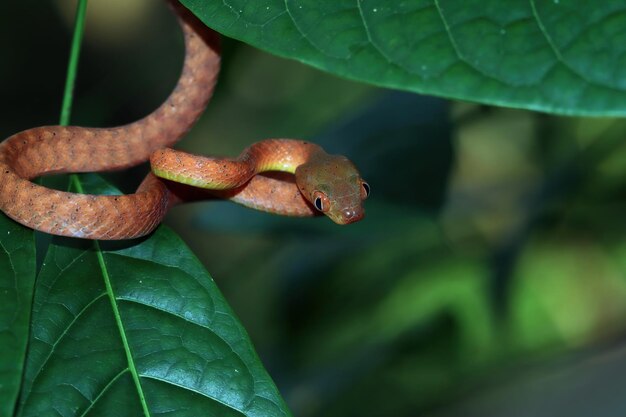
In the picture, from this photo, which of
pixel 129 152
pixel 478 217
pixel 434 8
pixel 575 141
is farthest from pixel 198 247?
pixel 434 8

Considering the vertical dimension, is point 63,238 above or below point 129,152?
below

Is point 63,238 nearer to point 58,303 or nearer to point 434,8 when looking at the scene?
point 58,303

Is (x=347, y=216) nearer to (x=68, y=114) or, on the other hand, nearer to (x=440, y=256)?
(x=68, y=114)

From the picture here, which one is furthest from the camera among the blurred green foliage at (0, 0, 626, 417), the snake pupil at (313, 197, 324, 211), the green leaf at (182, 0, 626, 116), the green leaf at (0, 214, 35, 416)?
the blurred green foliage at (0, 0, 626, 417)

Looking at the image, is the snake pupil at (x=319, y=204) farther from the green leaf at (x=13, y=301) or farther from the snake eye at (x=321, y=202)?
the green leaf at (x=13, y=301)

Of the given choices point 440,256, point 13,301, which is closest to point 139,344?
point 13,301

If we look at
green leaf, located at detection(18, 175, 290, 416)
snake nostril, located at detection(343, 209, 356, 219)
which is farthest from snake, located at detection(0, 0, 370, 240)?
green leaf, located at detection(18, 175, 290, 416)

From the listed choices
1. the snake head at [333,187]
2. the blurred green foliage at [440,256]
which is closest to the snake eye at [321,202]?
the snake head at [333,187]

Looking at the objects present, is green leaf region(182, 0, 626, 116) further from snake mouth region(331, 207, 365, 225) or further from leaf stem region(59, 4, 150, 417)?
snake mouth region(331, 207, 365, 225)
